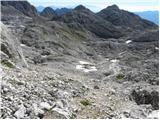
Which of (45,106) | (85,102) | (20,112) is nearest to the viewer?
(20,112)

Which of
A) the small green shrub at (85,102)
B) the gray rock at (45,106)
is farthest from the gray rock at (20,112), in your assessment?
the small green shrub at (85,102)

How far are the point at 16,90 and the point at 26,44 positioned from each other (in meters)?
146

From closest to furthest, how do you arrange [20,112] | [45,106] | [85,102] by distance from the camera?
[20,112] → [45,106] → [85,102]

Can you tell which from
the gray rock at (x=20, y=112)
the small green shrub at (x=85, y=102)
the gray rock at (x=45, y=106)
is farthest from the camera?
the small green shrub at (x=85, y=102)

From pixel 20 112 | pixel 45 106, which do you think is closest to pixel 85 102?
pixel 45 106

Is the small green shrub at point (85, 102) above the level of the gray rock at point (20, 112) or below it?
below

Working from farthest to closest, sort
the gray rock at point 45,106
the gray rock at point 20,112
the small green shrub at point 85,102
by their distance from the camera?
the small green shrub at point 85,102 < the gray rock at point 45,106 < the gray rock at point 20,112

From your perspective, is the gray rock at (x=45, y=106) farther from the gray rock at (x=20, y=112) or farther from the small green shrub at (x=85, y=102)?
the small green shrub at (x=85, y=102)

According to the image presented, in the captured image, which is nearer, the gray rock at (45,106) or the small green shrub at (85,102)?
the gray rock at (45,106)

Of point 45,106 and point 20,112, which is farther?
point 45,106

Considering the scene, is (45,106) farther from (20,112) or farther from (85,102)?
(85,102)

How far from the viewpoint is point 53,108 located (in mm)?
27078

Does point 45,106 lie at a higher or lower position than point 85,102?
higher

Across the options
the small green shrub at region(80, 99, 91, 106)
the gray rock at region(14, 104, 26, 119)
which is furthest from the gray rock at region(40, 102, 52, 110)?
the small green shrub at region(80, 99, 91, 106)
